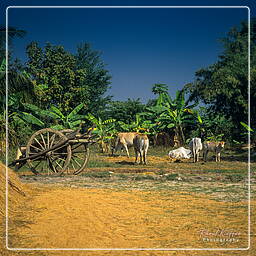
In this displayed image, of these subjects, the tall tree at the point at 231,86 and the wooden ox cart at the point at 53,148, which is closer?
the wooden ox cart at the point at 53,148

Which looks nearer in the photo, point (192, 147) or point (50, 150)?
point (50, 150)

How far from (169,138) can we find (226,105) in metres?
5.49

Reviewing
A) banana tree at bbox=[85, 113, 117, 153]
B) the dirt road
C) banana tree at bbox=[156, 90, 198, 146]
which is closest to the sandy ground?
the dirt road

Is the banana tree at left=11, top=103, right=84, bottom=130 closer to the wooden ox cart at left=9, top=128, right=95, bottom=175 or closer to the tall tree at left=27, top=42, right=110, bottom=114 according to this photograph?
the tall tree at left=27, top=42, right=110, bottom=114

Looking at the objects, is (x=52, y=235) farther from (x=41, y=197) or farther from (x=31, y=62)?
(x=31, y=62)

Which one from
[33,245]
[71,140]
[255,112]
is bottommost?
[33,245]

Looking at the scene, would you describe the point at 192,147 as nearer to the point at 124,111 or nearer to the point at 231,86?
the point at 231,86

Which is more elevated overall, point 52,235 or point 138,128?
point 138,128

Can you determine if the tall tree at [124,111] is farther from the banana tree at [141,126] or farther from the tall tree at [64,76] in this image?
the tall tree at [64,76]

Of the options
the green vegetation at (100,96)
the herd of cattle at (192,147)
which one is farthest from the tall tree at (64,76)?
the herd of cattle at (192,147)

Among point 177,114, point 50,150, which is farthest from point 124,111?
point 50,150

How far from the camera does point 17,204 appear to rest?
23.0 ft

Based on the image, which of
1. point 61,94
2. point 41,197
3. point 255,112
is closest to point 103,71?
point 61,94

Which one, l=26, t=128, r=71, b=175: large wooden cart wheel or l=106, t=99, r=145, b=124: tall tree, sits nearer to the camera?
l=26, t=128, r=71, b=175: large wooden cart wheel
